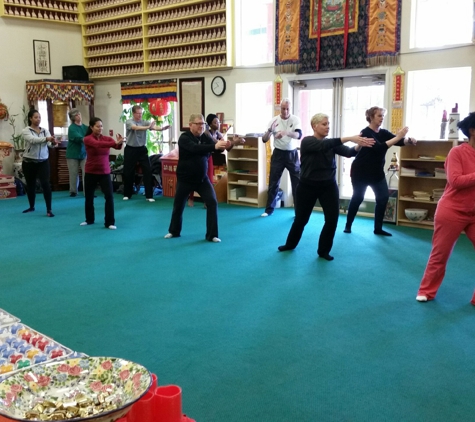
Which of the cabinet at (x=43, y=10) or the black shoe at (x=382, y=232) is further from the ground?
the cabinet at (x=43, y=10)

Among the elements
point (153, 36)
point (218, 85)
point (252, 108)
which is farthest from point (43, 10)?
point (252, 108)

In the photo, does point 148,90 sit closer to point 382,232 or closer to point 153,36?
point 153,36

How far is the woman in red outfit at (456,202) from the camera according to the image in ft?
12.4

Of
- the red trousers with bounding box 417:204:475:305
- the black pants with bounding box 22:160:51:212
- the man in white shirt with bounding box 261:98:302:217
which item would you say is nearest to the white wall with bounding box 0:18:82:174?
the black pants with bounding box 22:160:51:212

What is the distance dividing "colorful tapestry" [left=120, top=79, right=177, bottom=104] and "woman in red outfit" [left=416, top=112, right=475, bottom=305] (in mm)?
7506

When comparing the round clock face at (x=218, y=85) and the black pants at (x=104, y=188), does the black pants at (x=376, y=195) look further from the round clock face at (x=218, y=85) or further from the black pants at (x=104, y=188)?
the round clock face at (x=218, y=85)

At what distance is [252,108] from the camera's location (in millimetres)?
9859

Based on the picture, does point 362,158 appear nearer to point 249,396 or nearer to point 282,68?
point 282,68

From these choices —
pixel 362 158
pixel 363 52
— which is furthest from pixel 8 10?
pixel 362 158

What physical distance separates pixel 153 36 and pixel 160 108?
1.44 metres

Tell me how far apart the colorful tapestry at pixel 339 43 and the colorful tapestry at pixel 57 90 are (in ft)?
15.6

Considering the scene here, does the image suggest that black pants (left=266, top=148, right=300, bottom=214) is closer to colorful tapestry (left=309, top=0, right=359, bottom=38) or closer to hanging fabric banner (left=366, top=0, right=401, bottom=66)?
hanging fabric banner (left=366, top=0, right=401, bottom=66)

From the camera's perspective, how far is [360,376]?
3004mm

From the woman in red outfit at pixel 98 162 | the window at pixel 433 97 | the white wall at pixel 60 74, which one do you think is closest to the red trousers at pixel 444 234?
the window at pixel 433 97
